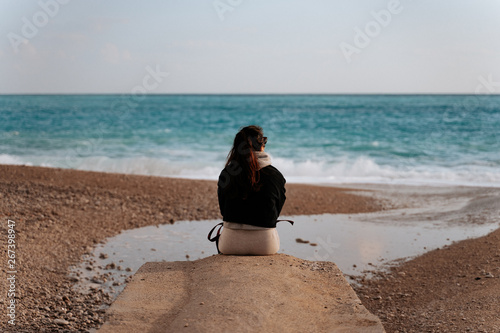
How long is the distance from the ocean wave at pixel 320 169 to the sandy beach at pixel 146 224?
8.97 ft

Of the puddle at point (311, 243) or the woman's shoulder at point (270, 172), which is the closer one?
the woman's shoulder at point (270, 172)

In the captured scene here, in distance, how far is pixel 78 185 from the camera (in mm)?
10164

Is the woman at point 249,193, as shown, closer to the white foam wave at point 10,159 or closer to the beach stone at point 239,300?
the beach stone at point 239,300

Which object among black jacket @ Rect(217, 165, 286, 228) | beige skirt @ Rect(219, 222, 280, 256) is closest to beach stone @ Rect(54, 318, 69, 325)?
beige skirt @ Rect(219, 222, 280, 256)

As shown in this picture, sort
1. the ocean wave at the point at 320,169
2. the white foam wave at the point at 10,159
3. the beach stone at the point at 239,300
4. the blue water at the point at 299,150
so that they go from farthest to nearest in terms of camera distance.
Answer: the white foam wave at the point at 10,159
the blue water at the point at 299,150
the ocean wave at the point at 320,169
the beach stone at the point at 239,300

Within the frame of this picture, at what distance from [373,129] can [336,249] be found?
2517 centimetres

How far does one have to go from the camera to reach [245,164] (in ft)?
14.6

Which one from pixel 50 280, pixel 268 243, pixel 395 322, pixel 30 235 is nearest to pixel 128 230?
pixel 30 235

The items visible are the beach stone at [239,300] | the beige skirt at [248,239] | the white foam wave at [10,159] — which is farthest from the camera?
the white foam wave at [10,159]

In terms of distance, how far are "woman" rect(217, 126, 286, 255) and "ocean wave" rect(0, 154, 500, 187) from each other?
394 inches

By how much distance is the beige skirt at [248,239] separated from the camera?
458cm

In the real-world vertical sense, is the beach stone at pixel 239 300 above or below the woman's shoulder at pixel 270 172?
below

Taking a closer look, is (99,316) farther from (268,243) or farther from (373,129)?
(373,129)

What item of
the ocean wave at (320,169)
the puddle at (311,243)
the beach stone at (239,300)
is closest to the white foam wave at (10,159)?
the ocean wave at (320,169)
